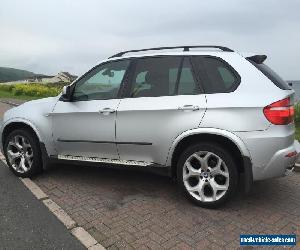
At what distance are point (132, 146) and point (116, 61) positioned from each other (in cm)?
123

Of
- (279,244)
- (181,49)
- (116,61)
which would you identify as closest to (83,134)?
(116,61)

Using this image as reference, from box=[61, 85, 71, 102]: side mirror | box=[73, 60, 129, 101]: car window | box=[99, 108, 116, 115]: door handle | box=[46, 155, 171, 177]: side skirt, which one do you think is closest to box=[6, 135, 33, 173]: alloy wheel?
box=[46, 155, 171, 177]: side skirt

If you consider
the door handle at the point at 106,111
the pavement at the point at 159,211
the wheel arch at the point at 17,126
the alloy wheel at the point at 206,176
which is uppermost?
the door handle at the point at 106,111

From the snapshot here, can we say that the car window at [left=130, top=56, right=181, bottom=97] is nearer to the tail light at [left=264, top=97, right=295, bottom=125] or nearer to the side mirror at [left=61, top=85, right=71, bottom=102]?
the side mirror at [left=61, top=85, right=71, bottom=102]

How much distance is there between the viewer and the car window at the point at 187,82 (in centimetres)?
425

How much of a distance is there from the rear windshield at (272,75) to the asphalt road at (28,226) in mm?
2758

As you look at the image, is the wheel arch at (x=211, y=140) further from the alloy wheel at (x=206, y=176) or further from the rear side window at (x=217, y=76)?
the rear side window at (x=217, y=76)

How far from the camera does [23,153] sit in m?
5.45

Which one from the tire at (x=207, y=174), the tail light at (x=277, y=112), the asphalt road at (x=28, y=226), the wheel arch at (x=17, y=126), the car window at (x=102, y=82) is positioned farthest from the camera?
the wheel arch at (x=17, y=126)

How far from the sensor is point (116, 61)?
488 centimetres

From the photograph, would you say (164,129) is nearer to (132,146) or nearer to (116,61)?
(132,146)

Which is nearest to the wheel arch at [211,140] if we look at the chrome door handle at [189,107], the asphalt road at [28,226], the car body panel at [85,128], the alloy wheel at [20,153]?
the chrome door handle at [189,107]

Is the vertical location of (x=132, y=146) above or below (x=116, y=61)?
below

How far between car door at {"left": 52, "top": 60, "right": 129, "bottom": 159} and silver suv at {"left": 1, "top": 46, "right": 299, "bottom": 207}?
0.05 feet
